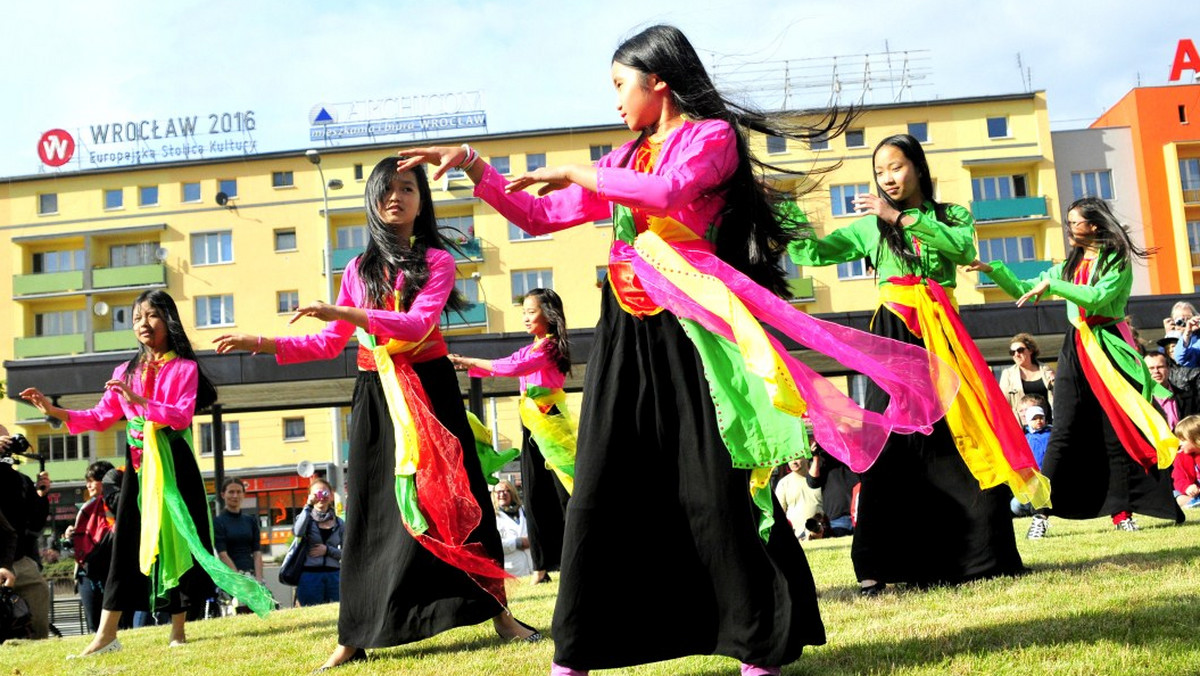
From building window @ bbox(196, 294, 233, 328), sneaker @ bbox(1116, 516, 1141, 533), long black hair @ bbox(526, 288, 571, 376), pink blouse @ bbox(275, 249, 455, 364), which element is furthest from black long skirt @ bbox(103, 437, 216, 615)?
building window @ bbox(196, 294, 233, 328)

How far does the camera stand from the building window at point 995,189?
52.3 metres

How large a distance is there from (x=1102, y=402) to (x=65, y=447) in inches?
2058

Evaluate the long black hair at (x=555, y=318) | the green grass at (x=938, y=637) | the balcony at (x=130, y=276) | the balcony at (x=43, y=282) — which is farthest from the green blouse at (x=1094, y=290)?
the balcony at (x=43, y=282)

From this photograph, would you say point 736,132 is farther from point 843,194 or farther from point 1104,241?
point 843,194

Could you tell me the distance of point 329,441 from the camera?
51.0 metres

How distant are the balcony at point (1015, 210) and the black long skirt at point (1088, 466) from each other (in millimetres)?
44853

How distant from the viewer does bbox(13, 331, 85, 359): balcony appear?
52656mm

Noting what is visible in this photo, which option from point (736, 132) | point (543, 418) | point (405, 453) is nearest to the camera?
point (736, 132)

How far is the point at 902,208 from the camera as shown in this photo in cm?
598

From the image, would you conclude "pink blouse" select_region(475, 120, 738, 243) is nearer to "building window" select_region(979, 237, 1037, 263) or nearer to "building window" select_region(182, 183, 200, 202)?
"building window" select_region(979, 237, 1037, 263)

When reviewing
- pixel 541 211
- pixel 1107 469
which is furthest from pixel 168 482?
pixel 1107 469

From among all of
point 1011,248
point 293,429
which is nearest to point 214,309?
point 293,429

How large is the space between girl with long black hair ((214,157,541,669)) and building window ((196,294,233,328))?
161 ft

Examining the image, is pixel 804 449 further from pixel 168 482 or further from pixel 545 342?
pixel 545 342
